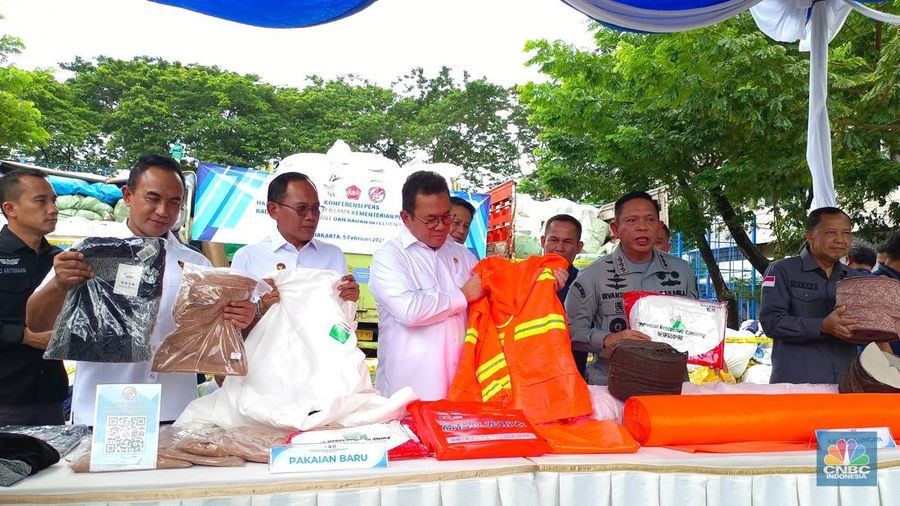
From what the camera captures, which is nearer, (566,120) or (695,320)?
(695,320)

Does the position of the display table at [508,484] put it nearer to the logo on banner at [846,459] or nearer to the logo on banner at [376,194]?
the logo on banner at [846,459]

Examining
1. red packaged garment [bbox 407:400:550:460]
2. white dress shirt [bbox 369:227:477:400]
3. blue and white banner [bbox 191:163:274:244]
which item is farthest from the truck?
red packaged garment [bbox 407:400:550:460]

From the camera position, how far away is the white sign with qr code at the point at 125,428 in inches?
65.4

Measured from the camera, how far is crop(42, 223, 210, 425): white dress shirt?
2363 mm

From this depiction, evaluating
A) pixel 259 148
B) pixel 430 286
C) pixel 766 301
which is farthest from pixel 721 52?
pixel 259 148

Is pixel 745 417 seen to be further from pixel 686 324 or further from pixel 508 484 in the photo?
pixel 508 484

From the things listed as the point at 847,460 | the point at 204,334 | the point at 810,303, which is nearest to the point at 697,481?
the point at 847,460

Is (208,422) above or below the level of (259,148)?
below

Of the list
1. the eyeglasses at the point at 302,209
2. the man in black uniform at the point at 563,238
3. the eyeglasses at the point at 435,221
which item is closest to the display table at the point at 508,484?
the eyeglasses at the point at 435,221

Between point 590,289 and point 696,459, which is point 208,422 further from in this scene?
point 590,289

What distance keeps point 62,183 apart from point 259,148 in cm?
1786

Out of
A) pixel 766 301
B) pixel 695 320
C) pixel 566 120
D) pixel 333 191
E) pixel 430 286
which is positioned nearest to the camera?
pixel 695 320

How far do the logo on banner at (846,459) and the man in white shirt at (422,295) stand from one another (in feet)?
4.09

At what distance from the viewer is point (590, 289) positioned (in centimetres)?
297
